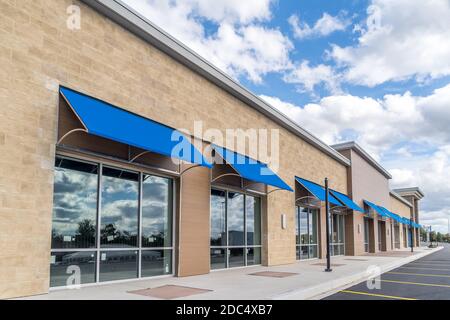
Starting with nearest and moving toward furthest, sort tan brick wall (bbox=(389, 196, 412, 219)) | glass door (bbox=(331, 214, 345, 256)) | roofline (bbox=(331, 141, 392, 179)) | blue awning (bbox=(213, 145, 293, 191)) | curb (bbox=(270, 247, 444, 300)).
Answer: curb (bbox=(270, 247, 444, 300)), blue awning (bbox=(213, 145, 293, 191)), glass door (bbox=(331, 214, 345, 256)), roofline (bbox=(331, 141, 392, 179)), tan brick wall (bbox=(389, 196, 412, 219))

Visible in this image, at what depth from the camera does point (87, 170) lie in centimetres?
1041

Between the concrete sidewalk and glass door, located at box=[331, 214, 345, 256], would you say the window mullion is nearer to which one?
the concrete sidewalk

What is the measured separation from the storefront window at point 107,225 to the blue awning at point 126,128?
130 cm

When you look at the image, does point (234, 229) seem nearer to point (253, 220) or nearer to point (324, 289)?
point (253, 220)

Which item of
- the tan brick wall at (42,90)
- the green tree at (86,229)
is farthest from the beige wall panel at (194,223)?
the green tree at (86,229)

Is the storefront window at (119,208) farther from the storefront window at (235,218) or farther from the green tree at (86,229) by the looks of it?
the storefront window at (235,218)

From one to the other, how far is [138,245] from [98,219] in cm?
164

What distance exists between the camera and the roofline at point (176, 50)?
10977 mm

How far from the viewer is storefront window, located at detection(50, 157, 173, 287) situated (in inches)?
384

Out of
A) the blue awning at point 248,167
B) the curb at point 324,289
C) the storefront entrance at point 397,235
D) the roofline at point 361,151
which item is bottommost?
the storefront entrance at point 397,235

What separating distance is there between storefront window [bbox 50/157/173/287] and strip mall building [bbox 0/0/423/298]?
0.03 m

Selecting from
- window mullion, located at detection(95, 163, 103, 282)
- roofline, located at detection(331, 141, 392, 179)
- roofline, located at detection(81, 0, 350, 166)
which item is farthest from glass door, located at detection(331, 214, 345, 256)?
window mullion, located at detection(95, 163, 103, 282)

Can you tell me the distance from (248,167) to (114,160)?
19.0 feet

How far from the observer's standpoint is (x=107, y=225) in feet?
35.6
